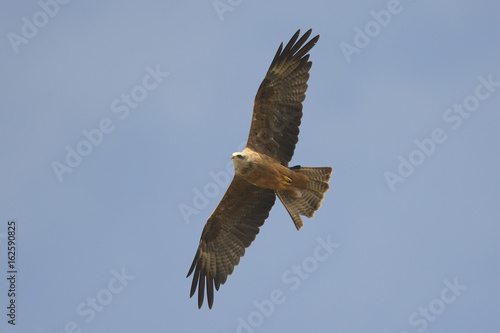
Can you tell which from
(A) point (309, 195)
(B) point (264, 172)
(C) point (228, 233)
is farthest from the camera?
(C) point (228, 233)

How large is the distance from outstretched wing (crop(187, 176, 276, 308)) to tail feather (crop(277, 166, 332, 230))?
58cm

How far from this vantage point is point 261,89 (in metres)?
14.1

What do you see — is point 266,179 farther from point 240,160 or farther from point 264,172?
point 240,160

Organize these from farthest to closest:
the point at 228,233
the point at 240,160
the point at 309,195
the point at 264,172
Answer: the point at 228,233 → the point at 309,195 → the point at 264,172 → the point at 240,160

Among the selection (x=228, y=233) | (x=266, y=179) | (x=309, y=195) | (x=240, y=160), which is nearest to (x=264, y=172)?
(x=266, y=179)

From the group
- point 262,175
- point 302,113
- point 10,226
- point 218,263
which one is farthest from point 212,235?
point 10,226

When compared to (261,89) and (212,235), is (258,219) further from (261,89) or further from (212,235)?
(261,89)

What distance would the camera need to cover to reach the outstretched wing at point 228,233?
14.8 meters

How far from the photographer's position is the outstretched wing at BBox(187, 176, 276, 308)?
1479 cm

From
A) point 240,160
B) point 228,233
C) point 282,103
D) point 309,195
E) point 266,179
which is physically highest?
point 282,103

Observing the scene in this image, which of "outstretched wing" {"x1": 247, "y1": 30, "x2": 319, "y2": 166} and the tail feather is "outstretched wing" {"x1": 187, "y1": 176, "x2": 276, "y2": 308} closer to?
the tail feather

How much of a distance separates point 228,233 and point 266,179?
1.80 metres

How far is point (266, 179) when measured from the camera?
1398 cm

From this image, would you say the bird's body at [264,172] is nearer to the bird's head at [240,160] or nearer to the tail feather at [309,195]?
the bird's head at [240,160]
